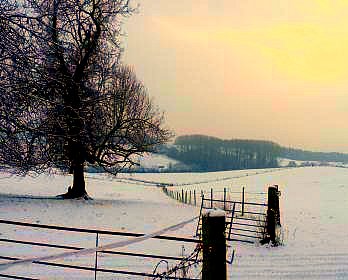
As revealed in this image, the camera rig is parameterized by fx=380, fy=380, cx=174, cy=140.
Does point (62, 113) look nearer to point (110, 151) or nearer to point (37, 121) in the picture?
point (37, 121)

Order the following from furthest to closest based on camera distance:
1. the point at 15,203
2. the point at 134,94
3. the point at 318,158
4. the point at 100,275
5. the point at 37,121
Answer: the point at 318,158, the point at 134,94, the point at 15,203, the point at 37,121, the point at 100,275

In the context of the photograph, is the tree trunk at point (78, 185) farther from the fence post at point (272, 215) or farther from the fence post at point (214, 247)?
the fence post at point (214, 247)

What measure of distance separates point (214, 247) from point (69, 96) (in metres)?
11.2

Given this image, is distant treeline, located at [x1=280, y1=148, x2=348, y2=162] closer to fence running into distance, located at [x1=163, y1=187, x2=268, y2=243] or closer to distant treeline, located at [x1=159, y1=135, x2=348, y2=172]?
distant treeline, located at [x1=159, y1=135, x2=348, y2=172]

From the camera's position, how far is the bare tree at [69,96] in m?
7.94

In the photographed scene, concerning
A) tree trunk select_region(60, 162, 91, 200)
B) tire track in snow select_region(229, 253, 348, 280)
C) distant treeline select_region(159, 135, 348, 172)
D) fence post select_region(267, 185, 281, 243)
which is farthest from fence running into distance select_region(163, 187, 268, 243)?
distant treeline select_region(159, 135, 348, 172)

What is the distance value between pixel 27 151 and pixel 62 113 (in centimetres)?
139

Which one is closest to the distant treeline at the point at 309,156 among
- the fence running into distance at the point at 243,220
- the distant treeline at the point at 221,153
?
the distant treeline at the point at 221,153

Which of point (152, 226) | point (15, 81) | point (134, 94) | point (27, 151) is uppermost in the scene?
point (134, 94)

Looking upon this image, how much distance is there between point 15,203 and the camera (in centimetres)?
1800

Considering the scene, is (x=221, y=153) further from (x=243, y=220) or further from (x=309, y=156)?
(x=243, y=220)

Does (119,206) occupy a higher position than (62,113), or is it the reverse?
(62,113)

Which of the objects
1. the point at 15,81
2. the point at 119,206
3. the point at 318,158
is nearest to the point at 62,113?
the point at 15,81

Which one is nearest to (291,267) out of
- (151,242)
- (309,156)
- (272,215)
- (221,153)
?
(272,215)
